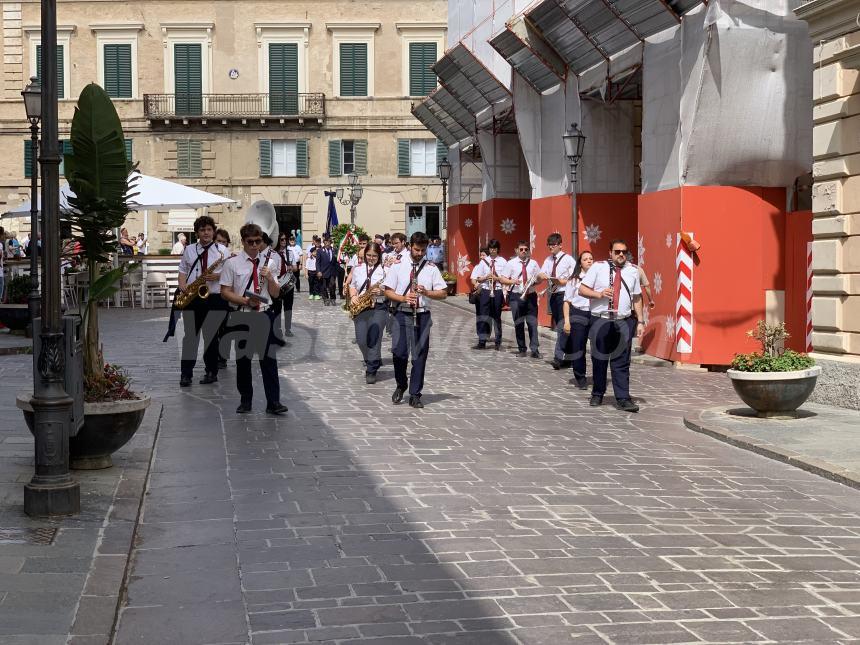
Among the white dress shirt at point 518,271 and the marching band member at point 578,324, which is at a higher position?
the white dress shirt at point 518,271

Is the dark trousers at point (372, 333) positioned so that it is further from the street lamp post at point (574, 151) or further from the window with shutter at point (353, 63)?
the window with shutter at point (353, 63)

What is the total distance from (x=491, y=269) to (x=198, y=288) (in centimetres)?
641

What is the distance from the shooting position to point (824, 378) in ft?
43.7

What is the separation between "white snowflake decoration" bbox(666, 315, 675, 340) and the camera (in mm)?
17803

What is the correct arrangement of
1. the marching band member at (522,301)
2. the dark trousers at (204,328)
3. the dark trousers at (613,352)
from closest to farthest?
the dark trousers at (613,352), the dark trousers at (204,328), the marching band member at (522,301)

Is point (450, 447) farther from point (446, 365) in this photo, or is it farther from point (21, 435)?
point (446, 365)

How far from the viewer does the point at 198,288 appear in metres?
14.7

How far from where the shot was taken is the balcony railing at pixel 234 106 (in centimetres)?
4944

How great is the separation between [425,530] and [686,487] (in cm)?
230

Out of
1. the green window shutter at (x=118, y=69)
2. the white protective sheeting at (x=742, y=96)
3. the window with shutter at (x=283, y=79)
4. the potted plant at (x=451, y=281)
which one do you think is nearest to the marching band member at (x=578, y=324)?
the white protective sheeting at (x=742, y=96)

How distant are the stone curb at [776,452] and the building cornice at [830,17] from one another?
4069 mm

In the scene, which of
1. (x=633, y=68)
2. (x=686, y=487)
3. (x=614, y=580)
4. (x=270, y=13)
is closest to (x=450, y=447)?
(x=686, y=487)

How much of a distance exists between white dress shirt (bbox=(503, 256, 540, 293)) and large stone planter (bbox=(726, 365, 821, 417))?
715cm

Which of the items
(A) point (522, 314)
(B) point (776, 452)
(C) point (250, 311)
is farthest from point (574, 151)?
(B) point (776, 452)
